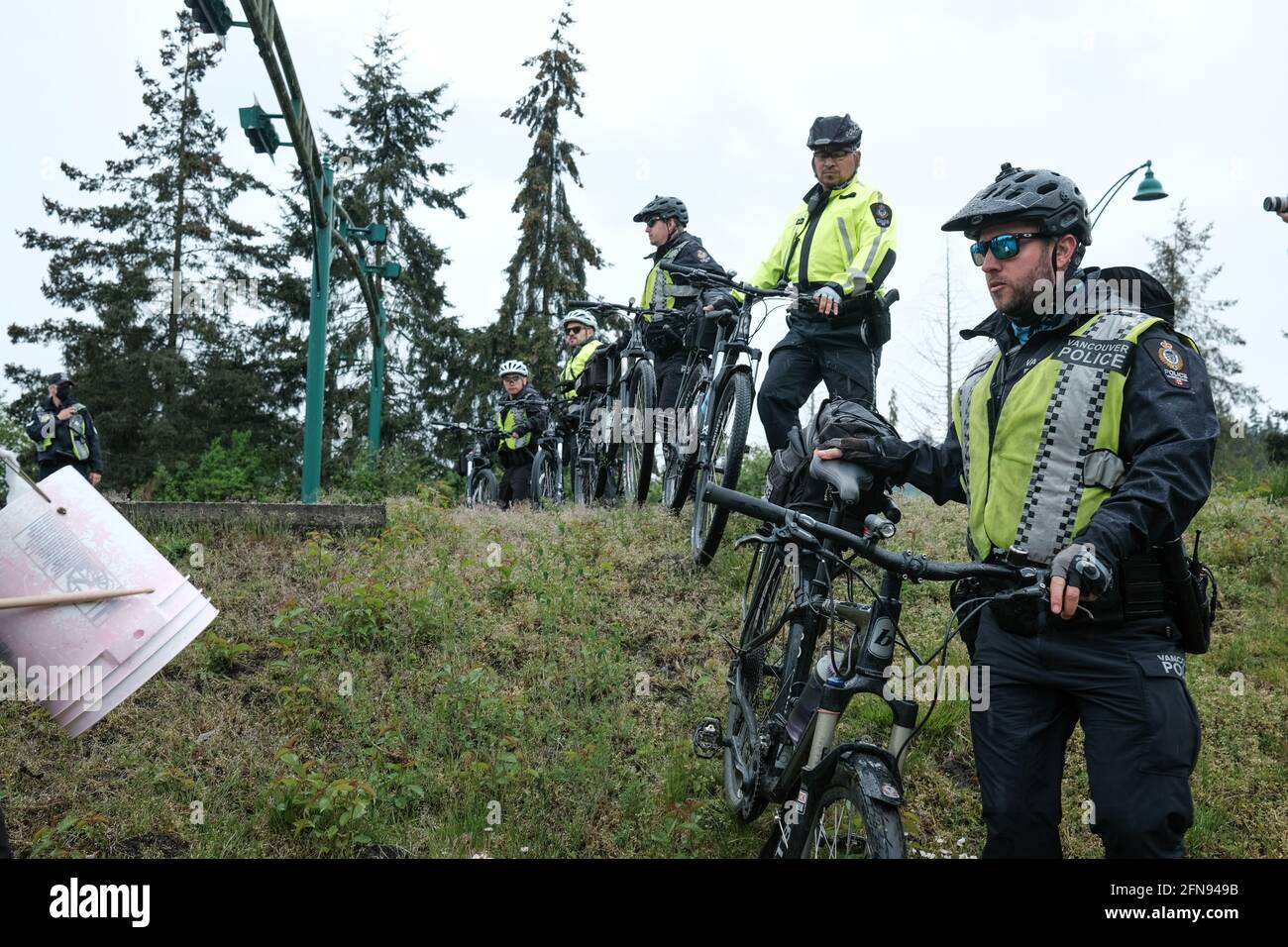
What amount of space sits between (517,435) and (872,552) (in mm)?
9266

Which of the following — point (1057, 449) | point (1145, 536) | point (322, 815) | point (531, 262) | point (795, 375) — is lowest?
point (322, 815)

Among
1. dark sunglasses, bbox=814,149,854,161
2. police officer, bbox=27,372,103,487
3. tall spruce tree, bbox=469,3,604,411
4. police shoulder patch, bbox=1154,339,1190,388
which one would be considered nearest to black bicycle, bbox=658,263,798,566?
dark sunglasses, bbox=814,149,854,161

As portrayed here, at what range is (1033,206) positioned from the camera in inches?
117

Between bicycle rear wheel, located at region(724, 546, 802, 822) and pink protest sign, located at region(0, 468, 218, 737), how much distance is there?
2146 mm

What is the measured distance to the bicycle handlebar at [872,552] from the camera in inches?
106

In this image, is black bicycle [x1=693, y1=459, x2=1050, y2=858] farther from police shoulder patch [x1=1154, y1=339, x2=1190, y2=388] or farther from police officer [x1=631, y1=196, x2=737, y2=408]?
police officer [x1=631, y1=196, x2=737, y2=408]

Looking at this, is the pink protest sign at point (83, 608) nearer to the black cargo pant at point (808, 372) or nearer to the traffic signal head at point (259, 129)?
the black cargo pant at point (808, 372)

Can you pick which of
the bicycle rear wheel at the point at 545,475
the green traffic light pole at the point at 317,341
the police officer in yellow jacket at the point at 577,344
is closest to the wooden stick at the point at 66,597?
the bicycle rear wheel at the point at 545,475

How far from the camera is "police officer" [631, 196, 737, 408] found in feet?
27.8

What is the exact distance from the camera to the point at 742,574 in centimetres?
723

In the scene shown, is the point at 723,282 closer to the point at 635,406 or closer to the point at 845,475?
the point at 635,406
